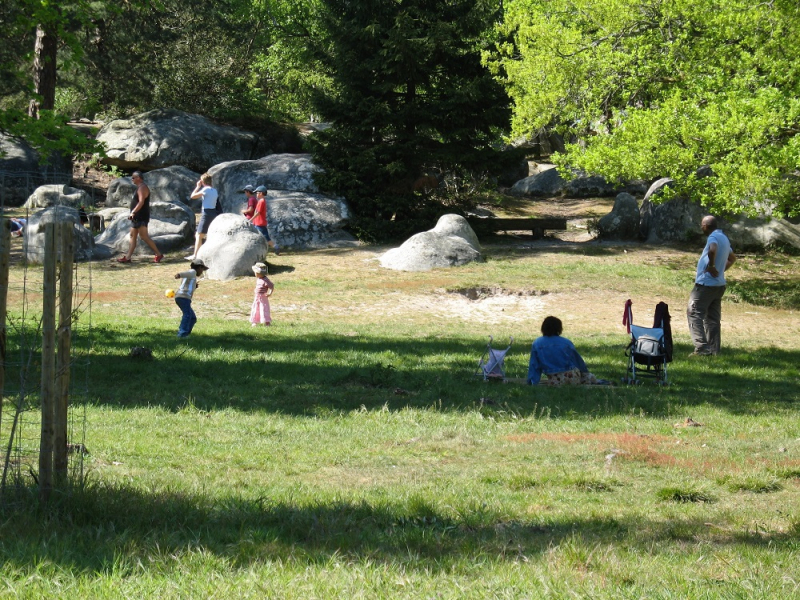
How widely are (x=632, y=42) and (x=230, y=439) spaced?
15.4 metres

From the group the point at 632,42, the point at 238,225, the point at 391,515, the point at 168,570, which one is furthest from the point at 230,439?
the point at 632,42

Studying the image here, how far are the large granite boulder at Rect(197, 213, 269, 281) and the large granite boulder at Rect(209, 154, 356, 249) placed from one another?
3.63 metres

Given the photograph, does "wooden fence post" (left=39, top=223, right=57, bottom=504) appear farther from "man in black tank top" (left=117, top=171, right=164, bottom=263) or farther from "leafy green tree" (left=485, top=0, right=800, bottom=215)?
"man in black tank top" (left=117, top=171, right=164, bottom=263)

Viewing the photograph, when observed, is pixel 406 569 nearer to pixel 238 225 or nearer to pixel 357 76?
pixel 238 225

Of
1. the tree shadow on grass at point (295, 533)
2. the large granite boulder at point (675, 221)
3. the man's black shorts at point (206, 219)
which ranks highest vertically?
the large granite boulder at point (675, 221)

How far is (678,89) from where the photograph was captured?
17.8 meters

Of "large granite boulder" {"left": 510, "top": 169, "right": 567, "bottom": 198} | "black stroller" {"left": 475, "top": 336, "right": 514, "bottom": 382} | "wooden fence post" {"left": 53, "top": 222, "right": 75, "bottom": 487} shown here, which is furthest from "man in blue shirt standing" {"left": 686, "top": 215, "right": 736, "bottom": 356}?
"large granite boulder" {"left": 510, "top": 169, "right": 567, "bottom": 198}

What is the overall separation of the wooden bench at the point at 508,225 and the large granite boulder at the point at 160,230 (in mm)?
8480

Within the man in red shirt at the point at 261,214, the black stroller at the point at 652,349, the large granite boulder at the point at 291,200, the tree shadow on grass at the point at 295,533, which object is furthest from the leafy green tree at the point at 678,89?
the tree shadow on grass at the point at 295,533

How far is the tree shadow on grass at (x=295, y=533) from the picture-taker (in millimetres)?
4418

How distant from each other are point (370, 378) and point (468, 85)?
15812 mm

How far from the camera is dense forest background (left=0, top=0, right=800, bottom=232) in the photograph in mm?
16312

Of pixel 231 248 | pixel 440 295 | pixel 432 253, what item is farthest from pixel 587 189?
pixel 231 248

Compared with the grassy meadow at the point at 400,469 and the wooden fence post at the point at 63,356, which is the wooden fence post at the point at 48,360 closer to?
the wooden fence post at the point at 63,356
